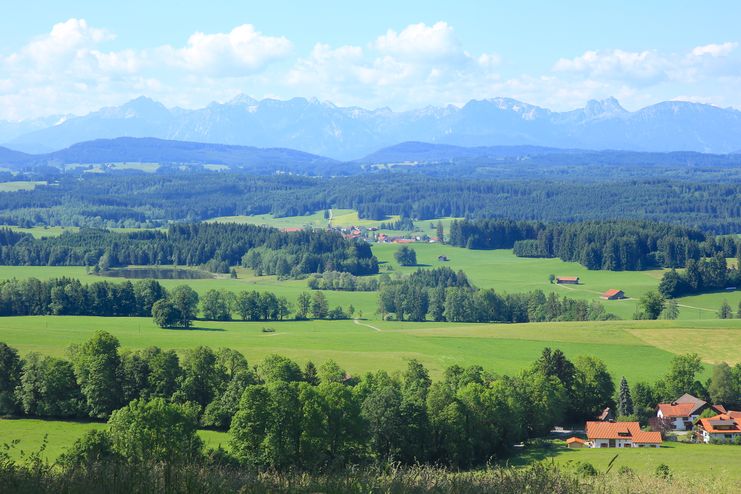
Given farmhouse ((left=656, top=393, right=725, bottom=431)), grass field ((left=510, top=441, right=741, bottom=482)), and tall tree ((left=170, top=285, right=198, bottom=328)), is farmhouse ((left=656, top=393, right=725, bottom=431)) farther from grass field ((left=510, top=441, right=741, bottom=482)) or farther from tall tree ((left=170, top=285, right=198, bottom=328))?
tall tree ((left=170, top=285, right=198, bottom=328))

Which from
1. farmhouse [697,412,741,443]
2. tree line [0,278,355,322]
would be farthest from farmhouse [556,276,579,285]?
farmhouse [697,412,741,443]

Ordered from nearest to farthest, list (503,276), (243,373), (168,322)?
(243,373) → (168,322) → (503,276)

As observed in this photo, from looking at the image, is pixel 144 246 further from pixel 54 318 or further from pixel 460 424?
pixel 460 424

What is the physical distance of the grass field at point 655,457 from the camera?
34875 mm

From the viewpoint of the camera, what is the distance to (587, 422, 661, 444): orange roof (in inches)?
1681

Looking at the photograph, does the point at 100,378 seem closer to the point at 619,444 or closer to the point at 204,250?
the point at 619,444

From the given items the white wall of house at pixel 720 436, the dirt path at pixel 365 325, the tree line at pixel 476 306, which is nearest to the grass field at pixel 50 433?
the white wall of house at pixel 720 436

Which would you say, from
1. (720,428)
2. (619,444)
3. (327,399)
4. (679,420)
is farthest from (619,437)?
(327,399)

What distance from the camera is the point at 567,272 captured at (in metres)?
123

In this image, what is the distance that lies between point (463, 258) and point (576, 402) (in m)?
93.4

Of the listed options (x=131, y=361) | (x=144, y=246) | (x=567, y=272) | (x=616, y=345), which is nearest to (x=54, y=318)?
(x=131, y=361)

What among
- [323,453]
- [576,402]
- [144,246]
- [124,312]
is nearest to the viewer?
[323,453]

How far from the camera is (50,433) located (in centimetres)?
3916

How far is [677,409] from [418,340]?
79.0ft
